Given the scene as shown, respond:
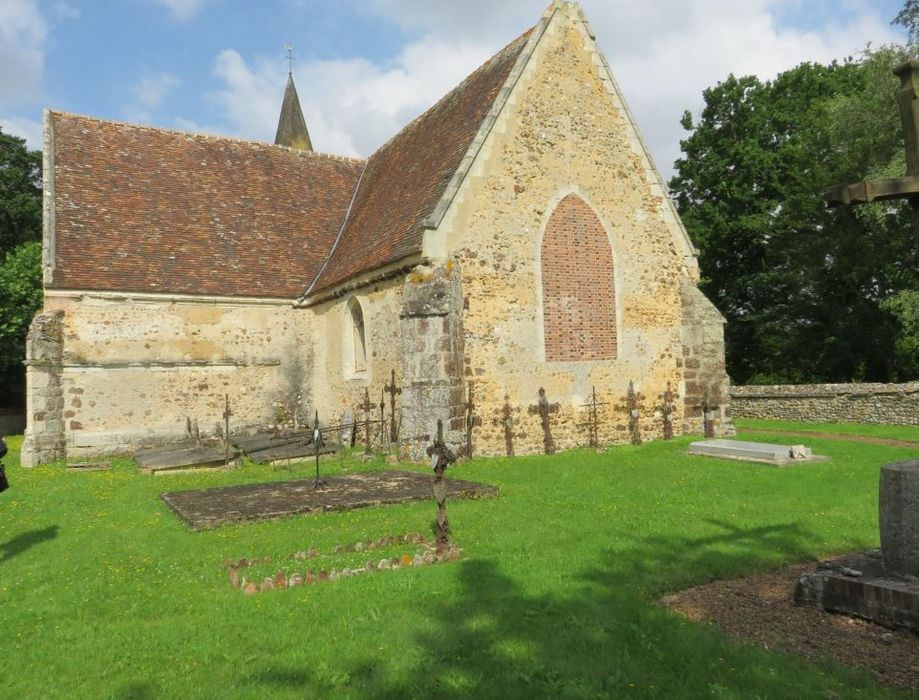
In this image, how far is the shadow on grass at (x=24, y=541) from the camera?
7684 mm

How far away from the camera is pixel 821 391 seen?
20594mm

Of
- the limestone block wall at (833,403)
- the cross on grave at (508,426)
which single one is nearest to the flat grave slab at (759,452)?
the cross on grave at (508,426)

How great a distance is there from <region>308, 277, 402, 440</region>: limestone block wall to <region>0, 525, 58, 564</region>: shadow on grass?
7.40 meters

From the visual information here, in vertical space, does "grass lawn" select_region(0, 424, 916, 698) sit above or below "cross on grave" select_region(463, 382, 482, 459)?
below

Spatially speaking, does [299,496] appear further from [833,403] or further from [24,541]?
[833,403]

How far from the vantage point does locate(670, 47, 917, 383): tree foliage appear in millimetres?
23406

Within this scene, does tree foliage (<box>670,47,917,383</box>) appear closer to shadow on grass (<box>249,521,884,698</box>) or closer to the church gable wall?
the church gable wall

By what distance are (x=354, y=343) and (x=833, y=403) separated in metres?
13.9

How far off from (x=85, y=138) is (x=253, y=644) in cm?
1894

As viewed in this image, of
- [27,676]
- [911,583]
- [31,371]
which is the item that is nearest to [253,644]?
[27,676]

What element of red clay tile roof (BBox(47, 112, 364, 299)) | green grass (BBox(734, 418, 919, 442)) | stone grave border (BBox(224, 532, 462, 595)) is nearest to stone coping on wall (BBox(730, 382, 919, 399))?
green grass (BBox(734, 418, 919, 442))

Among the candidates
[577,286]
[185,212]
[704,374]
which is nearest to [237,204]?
[185,212]

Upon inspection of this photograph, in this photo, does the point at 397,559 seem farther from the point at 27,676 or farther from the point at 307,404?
the point at 307,404

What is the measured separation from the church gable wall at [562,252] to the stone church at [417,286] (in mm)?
47
